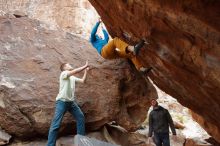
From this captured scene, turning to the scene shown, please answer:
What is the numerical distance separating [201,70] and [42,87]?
532 centimetres

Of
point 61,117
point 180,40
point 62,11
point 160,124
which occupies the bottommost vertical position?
point 160,124

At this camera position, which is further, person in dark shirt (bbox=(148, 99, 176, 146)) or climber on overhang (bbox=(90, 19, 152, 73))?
person in dark shirt (bbox=(148, 99, 176, 146))

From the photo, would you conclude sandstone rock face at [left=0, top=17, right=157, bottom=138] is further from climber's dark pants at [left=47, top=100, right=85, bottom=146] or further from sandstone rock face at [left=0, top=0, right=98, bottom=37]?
sandstone rock face at [left=0, top=0, right=98, bottom=37]

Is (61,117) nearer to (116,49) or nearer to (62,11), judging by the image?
(116,49)

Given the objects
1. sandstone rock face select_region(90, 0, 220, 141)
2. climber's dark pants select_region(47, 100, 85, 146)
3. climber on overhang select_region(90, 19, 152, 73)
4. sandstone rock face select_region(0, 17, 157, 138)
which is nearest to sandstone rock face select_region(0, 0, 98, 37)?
sandstone rock face select_region(0, 17, 157, 138)

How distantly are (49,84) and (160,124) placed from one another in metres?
3.17

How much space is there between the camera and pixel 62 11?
2375 cm

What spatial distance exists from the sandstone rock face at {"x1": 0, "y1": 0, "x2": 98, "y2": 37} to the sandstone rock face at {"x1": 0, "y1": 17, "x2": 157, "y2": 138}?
10.8 metres

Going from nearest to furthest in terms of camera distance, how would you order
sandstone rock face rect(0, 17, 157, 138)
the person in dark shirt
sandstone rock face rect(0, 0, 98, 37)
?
the person in dark shirt < sandstone rock face rect(0, 17, 157, 138) < sandstone rock face rect(0, 0, 98, 37)

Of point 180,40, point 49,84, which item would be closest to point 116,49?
point 49,84

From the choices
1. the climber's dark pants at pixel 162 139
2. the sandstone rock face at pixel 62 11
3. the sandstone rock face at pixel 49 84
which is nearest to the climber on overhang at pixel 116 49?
the sandstone rock face at pixel 49 84

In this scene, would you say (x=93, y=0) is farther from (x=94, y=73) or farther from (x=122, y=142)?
(x=122, y=142)

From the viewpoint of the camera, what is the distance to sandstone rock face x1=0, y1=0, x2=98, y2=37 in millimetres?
23594

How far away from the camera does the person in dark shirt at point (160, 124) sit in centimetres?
1048
